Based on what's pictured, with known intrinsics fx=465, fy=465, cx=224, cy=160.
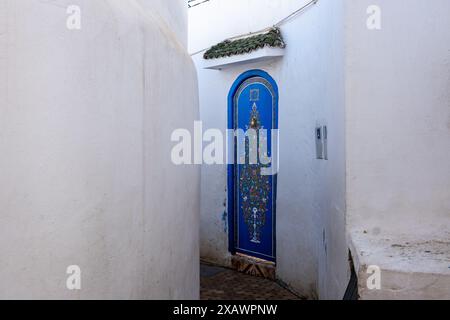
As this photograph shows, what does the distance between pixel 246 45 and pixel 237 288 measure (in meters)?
3.61

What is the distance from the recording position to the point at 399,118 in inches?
136

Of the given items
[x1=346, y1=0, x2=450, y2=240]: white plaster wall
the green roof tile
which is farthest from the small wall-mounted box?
the green roof tile

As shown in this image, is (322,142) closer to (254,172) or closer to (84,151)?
(254,172)

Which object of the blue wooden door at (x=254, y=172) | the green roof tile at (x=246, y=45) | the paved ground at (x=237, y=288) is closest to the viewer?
the paved ground at (x=237, y=288)

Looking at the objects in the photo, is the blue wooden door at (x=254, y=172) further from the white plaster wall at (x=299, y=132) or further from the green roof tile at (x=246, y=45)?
the green roof tile at (x=246, y=45)

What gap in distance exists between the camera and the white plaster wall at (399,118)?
3.43 metres

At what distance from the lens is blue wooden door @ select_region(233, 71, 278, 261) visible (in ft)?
23.7

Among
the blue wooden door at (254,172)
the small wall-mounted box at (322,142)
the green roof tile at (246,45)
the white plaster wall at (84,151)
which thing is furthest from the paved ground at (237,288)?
the green roof tile at (246,45)

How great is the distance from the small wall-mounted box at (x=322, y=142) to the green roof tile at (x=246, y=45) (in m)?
1.86

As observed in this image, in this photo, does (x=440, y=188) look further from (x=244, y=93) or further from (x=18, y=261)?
(x=244, y=93)

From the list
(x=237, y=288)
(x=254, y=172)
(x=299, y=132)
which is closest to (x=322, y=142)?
(x=299, y=132)

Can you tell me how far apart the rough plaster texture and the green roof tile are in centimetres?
325

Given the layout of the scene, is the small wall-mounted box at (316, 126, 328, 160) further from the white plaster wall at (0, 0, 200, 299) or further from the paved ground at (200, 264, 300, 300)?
the paved ground at (200, 264, 300, 300)

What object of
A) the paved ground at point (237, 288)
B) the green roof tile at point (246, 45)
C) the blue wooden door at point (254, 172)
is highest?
the green roof tile at point (246, 45)
